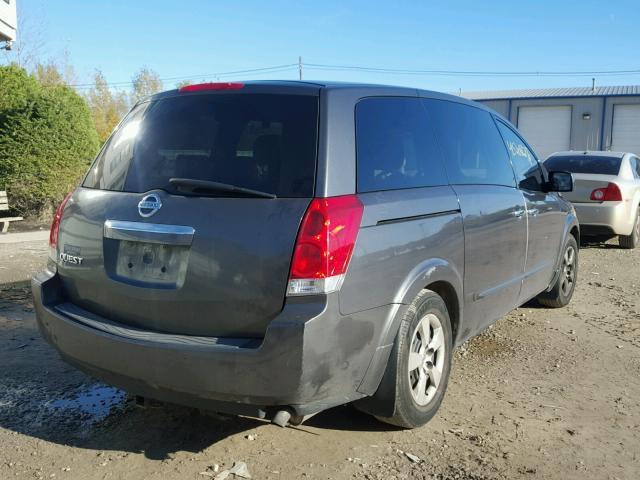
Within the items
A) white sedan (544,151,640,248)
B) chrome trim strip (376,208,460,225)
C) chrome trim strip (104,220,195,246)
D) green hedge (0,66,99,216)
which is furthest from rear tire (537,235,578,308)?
green hedge (0,66,99,216)

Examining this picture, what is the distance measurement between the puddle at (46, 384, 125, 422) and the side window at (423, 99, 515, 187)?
8.21 feet

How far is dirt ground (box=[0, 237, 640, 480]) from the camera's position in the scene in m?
3.00

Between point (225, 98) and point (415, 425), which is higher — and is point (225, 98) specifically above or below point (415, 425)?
above

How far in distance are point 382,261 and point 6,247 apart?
7.82m

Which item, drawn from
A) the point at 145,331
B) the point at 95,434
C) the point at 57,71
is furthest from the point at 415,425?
the point at 57,71

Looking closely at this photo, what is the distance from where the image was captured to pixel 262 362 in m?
2.59

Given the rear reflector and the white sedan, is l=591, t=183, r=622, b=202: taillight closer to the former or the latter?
the white sedan

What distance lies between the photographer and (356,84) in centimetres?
327

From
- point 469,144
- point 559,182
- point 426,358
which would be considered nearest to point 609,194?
point 559,182

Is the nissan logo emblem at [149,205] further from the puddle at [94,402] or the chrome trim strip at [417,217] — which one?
the puddle at [94,402]

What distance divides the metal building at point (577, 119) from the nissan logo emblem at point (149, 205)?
3758cm

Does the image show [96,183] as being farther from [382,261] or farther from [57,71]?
[57,71]

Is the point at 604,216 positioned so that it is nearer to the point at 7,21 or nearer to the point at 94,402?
the point at 94,402

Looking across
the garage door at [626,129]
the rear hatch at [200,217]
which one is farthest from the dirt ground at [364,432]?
the garage door at [626,129]
